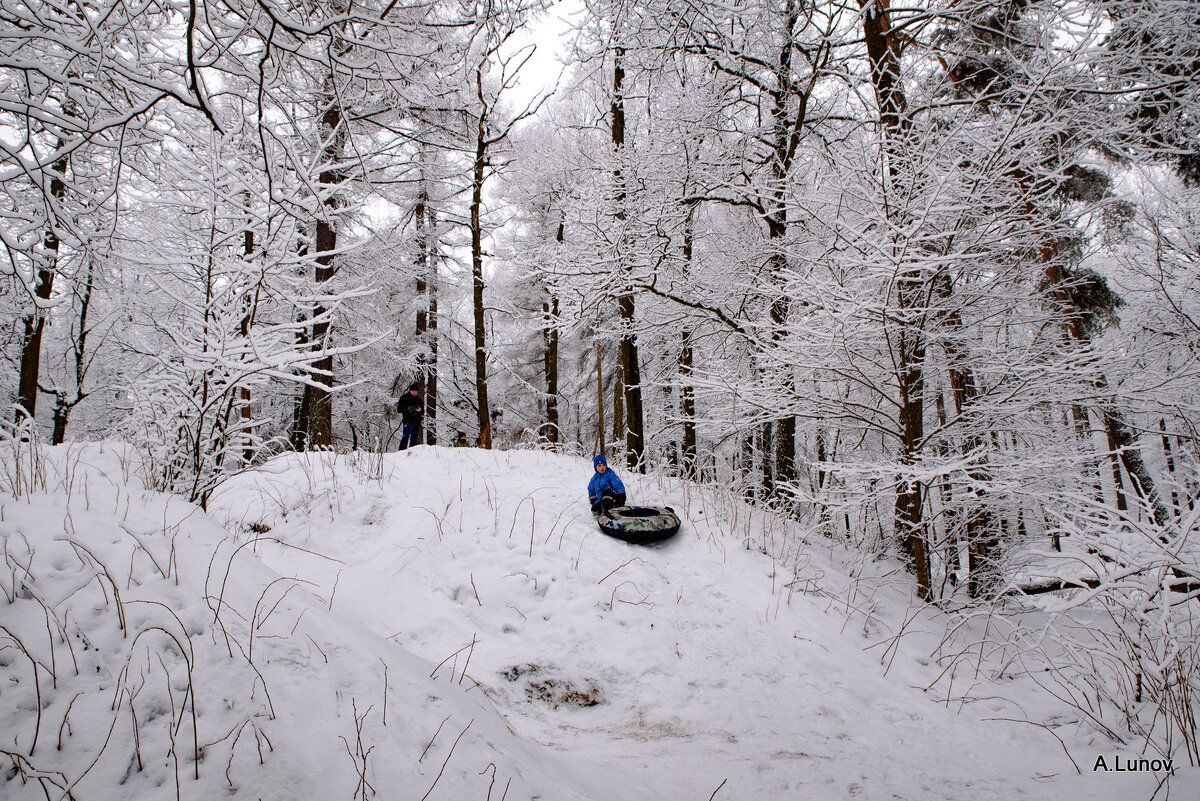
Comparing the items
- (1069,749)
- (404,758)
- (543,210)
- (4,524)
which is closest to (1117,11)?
(1069,749)

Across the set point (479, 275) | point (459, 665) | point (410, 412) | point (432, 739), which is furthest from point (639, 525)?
point (479, 275)

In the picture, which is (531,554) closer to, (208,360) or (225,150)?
(208,360)

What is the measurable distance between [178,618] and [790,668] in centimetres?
356

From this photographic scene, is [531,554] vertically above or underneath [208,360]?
underneath

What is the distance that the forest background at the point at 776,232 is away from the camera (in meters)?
2.39

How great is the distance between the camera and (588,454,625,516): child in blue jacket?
17.7ft

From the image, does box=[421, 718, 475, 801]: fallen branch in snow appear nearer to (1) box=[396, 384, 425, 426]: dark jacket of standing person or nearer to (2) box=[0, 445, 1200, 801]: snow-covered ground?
(2) box=[0, 445, 1200, 801]: snow-covered ground

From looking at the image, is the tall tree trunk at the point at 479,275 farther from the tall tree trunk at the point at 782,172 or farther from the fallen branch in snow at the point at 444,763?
the fallen branch in snow at the point at 444,763

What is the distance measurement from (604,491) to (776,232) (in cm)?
506

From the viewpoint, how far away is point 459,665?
3.32 m

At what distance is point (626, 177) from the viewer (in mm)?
7023

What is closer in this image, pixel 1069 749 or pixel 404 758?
pixel 404 758

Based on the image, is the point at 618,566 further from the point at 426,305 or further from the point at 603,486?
the point at 426,305

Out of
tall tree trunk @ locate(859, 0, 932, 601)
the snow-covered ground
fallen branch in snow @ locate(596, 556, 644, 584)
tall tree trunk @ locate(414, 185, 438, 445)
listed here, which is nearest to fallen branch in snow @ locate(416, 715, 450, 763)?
the snow-covered ground
